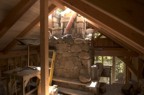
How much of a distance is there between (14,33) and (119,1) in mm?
4301

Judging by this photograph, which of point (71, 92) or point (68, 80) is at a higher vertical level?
point (68, 80)

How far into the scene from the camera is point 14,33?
192 inches

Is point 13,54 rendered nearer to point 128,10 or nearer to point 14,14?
point 14,14

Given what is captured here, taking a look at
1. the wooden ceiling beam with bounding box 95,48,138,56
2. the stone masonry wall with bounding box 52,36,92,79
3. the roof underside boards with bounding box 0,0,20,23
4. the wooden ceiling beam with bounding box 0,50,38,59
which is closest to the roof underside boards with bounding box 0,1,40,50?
the wooden ceiling beam with bounding box 0,50,38,59

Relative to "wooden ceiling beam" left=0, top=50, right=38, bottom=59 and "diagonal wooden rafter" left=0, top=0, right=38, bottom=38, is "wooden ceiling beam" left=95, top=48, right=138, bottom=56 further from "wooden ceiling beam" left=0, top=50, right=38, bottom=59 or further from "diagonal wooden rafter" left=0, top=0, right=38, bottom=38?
"diagonal wooden rafter" left=0, top=0, right=38, bottom=38

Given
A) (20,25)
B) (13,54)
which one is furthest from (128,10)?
(13,54)

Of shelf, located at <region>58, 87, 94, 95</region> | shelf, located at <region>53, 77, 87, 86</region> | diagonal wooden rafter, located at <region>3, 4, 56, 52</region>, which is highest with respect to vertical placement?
diagonal wooden rafter, located at <region>3, 4, 56, 52</region>

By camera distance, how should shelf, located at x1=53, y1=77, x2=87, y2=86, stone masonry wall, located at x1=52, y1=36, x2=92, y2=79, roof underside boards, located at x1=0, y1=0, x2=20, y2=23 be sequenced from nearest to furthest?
1. roof underside boards, located at x1=0, y1=0, x2=20, y2=23
2. shelf, located at x1=53, y1=77, x2=87, y2=86
3. stone masonry wall, located at x1=52, y1=36, x2=92, y2=79

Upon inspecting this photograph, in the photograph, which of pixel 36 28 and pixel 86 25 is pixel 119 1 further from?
pixel 86 25

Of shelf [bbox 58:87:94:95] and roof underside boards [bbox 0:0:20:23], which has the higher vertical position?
roof underside boards [bbox 0:0:20:23]

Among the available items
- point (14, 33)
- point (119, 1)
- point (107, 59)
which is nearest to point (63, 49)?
point (14, 33)

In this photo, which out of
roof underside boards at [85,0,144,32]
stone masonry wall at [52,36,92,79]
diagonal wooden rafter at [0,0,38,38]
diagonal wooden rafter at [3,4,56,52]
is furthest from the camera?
stone masonry wall at [52,36,92,79]

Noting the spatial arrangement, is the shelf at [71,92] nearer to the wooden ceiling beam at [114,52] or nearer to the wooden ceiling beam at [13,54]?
the wooden ceiling beam at [114,52]

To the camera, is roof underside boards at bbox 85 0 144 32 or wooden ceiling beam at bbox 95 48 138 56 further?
wooden ceiling beam at bbox 95 48 138 56
